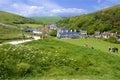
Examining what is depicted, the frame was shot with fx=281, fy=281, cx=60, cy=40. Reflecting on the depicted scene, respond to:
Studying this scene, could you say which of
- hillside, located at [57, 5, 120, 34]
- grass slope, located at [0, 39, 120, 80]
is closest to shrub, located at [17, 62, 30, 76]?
grass slope, located at [0, 39, 120, 80]

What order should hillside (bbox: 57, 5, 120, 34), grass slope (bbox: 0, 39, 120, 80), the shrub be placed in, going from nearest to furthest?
the shrub, grass slope (bbox: 0, 39, 120, 80), hillside (bbox: 57, 5, 120, 34)

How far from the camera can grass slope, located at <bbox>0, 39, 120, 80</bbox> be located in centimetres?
1742

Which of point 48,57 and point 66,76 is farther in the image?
point 48,57

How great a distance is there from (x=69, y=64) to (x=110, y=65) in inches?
140

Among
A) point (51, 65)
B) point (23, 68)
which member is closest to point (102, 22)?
point (51, 65)

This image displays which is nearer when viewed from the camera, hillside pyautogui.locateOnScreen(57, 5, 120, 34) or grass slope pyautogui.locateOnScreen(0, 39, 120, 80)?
grass slope pyautogui.locateOnScreen(0, 39, 120, 80)

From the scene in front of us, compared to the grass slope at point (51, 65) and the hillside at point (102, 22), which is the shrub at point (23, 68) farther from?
the hillside at point (102, 22)

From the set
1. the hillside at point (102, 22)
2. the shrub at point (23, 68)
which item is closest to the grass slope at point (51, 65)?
the shrub at point (23, 68)

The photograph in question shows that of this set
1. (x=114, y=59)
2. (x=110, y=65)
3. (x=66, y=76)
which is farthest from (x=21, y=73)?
(x=114, y=59)

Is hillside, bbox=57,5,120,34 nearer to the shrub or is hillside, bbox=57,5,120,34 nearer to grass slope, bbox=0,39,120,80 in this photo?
grass slope, bbox=0,39,120,80

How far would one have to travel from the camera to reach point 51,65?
19047 mm

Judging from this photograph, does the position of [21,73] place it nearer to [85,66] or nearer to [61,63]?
[61,63]

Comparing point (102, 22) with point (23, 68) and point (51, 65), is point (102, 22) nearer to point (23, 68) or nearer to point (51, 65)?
point (51, 65)

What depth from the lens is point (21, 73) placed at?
56.6ft
